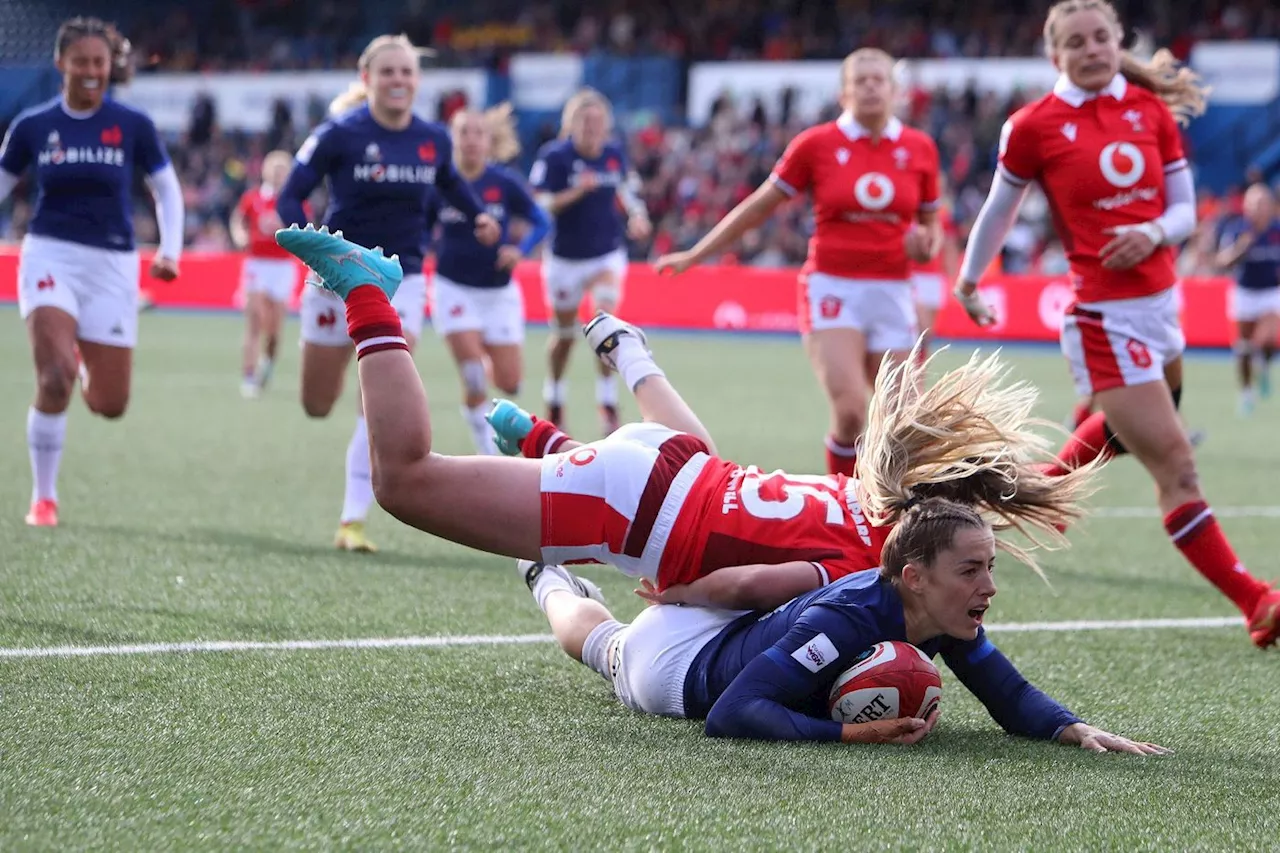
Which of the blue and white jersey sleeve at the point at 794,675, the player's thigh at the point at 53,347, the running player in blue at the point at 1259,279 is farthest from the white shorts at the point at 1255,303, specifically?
the blue and white jersey sleeve at the point at 794,675

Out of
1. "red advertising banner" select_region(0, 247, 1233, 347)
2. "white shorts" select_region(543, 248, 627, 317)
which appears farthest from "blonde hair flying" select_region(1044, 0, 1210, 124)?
"red advertising banner" select_region(0, 247, 1233, 347)

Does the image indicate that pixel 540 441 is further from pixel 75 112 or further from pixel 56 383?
pixel 75 112

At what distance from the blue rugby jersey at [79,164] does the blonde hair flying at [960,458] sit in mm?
4583

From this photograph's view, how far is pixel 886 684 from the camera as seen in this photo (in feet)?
13.6

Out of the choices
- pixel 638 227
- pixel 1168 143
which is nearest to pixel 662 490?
pixel 1168 143

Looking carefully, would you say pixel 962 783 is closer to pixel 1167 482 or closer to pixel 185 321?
pixel 1167 482

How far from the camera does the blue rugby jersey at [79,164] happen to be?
7609mm

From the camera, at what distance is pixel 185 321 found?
2728cm

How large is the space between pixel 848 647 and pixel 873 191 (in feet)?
14.3

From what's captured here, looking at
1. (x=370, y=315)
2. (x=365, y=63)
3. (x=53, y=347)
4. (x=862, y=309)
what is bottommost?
(x=53, y=347)

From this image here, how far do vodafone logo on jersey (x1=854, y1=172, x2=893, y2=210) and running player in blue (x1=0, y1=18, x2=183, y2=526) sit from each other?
3.34 meters

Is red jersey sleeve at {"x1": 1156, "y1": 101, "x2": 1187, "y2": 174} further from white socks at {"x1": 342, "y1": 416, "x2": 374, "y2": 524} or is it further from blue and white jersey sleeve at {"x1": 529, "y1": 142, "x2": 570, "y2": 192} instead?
blue and white jersey sleeve at {"x1": 529, "y1": 142, "x2": 570, "y2": 192}

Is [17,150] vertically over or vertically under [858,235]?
over

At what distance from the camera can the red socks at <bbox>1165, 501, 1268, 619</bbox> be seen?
18.9 feet
